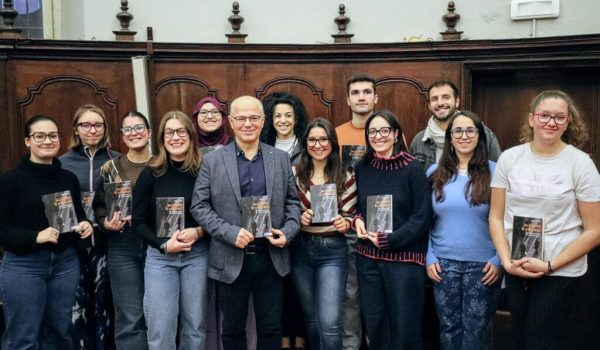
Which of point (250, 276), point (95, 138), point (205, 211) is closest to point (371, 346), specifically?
point (250, 276)

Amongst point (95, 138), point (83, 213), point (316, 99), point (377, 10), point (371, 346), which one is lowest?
point (371, 346)

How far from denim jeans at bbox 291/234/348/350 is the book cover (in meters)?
1.22

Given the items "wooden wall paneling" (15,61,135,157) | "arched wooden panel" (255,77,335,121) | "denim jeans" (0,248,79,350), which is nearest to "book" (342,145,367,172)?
"arched wooden panel" (255,77,335,121)

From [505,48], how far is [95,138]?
307 centimetres

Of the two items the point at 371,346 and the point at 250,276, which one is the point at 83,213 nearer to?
the point at 250,276

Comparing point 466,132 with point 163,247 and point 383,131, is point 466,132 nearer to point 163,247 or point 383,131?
point 383,131

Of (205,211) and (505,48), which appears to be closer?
(205,211)

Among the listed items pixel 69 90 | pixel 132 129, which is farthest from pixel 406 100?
pixel 69 90

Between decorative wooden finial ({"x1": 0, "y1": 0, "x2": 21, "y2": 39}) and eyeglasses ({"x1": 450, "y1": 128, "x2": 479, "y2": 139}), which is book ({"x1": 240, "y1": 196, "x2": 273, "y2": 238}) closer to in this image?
eyeglasses ({"x1": 450, "y1": 128, "x2": 479, "y2": 139})

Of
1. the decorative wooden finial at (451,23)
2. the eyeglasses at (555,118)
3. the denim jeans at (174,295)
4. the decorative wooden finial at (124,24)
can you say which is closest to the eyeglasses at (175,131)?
the denim jeans at (174,295)

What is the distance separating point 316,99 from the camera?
4.79 metres

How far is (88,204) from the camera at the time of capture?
11.3ft

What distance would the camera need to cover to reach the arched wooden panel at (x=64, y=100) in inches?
182

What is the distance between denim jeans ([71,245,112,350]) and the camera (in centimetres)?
349
